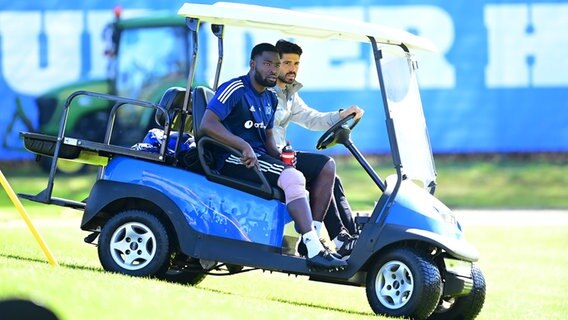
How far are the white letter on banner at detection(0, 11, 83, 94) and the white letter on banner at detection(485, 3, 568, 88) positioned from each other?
619 centimetres

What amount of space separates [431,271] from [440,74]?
12.4 m

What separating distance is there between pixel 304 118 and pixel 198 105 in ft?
3.13

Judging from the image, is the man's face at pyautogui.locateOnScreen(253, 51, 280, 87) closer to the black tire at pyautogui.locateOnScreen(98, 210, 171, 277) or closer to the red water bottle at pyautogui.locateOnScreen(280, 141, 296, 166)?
the red water bottle at pyautogui.locateOnScreen(280, 141, 296, 166)

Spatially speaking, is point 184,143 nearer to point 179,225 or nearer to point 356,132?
point 179,225

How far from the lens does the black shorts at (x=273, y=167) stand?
26.9 ft

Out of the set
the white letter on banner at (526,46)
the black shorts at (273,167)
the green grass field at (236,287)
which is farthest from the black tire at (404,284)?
the white letter on banner at (526,46)

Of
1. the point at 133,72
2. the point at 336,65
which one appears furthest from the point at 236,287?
the point at 133,72

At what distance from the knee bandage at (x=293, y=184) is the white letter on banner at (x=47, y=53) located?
41.0ft

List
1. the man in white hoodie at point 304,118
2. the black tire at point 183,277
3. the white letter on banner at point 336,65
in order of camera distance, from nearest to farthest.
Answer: the man in white hoodie at point 304,118
the black tire at point 183,277
the white letter on banner at point 336,65

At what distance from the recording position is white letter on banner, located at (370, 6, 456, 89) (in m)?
20.1

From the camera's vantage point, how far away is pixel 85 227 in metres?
8.62

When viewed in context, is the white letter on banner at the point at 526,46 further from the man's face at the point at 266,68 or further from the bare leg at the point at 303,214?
the bare leg at the point at 303,214

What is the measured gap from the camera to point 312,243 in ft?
26.4

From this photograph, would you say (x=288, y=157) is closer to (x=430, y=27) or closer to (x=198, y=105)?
(x=198, y=105)
